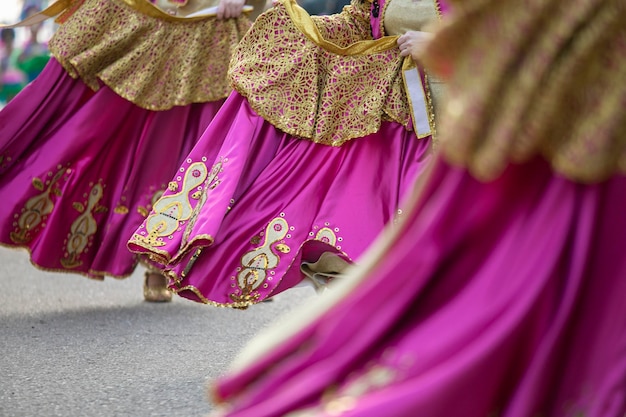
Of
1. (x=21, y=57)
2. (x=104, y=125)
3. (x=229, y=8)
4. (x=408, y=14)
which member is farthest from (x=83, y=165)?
(x=21, y=57)

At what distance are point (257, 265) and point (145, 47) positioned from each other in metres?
1.17

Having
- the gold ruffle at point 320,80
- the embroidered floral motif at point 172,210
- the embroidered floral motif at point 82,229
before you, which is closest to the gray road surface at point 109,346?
the embroidered floral motif at point 82,229

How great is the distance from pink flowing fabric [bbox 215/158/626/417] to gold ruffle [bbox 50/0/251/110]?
7.79ft

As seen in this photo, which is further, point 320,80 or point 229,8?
point 229,8

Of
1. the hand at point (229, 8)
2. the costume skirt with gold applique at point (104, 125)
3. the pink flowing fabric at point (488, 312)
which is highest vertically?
the pink flowing fabric at point (488, 312)

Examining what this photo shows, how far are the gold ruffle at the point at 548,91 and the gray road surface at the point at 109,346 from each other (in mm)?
1277

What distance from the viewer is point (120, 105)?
4090 mm

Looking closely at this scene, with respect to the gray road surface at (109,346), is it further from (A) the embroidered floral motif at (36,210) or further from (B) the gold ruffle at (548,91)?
(B) the gold ruffle at (548,91)

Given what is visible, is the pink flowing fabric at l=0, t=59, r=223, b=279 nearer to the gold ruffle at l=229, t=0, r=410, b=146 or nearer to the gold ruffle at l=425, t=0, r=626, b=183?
the gold ruffle at l=229, t=0, r=410, b=146

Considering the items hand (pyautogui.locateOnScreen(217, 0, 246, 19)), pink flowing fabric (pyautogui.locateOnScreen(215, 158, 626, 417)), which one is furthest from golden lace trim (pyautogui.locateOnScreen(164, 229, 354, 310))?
pink flowing fabric (pyautogui.locateOnScreen(215, 158, 626, 417))

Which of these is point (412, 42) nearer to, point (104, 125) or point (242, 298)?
point (242, 298)

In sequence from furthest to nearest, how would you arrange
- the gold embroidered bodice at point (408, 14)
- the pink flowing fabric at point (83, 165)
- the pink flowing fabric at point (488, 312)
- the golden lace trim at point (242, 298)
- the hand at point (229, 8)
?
the pink flowing fabric at point (83, 165)
the hand at point (229, 8)
the gold embroidered bodice at point (408, 14)
the golden lace trim at point (242, 298)
the pink flowing fabric at point (488, 312)

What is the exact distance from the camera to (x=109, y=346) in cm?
337

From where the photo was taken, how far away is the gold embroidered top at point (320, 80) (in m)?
3.21
